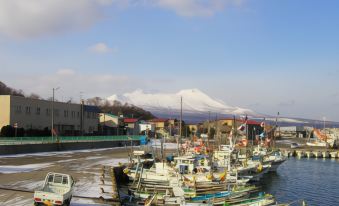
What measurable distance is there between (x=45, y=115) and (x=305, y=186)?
171 feet

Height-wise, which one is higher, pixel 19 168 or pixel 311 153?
pixel 19 168

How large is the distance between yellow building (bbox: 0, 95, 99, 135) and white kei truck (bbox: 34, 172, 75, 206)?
50.1 meters

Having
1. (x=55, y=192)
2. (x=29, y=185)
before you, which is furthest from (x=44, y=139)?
(x=55, y=192)

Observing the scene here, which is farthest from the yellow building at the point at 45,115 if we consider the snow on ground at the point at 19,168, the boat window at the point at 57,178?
the boat window at the point at 57,178

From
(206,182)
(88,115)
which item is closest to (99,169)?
(206,182)

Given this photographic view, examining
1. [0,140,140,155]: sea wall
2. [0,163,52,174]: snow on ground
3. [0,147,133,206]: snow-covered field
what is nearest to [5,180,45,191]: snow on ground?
[0,147,133,206]: snow-covered field

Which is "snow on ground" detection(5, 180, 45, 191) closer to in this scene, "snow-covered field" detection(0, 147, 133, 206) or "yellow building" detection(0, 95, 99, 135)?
"snow-covered field" detection(0, 147, 133, 206)

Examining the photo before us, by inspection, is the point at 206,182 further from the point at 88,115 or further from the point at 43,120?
the point at 88,115

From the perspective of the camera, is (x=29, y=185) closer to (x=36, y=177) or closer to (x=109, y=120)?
(x=36, y=177)

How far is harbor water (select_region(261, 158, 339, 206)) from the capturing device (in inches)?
1560

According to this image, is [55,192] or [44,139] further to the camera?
[44,139]

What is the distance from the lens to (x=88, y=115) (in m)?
97.9

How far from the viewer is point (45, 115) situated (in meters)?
81.5

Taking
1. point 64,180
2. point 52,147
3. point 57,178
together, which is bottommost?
point 64,180
